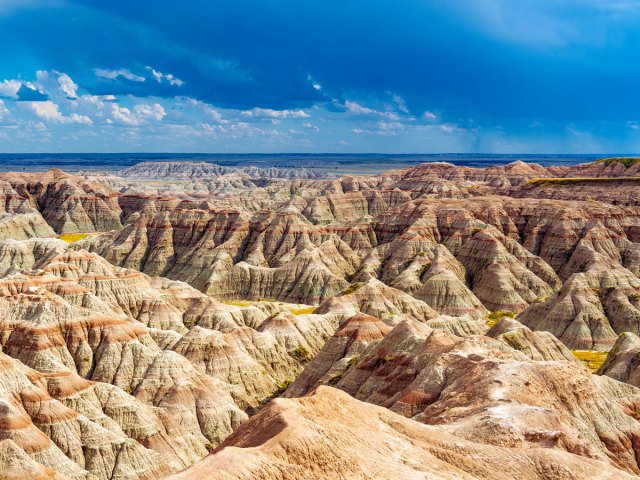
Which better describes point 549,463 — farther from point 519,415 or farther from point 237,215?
point 237,215

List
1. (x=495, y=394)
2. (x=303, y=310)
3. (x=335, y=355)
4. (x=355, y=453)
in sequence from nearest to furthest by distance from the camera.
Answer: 1. (x=355, y=453)
2. (x=495, y=394)
3. (x=335, y=355)
4. (x=303, y=310)

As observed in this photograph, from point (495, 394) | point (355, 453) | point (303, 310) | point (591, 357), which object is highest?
point (355, 453)

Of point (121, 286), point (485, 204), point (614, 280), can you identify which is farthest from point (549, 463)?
point (485, 204)

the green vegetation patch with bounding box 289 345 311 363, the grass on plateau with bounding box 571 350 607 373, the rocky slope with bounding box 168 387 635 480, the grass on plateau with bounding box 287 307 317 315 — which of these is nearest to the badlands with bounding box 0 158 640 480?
the rocky slope with bounding box 168 387 635 480

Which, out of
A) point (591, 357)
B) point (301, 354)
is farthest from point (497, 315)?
point (301, 354)

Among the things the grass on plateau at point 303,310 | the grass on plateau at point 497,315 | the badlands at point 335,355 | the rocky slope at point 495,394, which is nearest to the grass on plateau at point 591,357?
the badlands at point 335,355

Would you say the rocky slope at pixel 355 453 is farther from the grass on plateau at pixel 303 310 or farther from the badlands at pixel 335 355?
the grass on plateau at pixel 303 310

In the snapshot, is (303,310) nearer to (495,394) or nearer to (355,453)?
(495,394)

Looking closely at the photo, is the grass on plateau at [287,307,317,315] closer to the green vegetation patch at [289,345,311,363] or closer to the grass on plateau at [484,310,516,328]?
the grass on plateau at [484,310,516,328]
